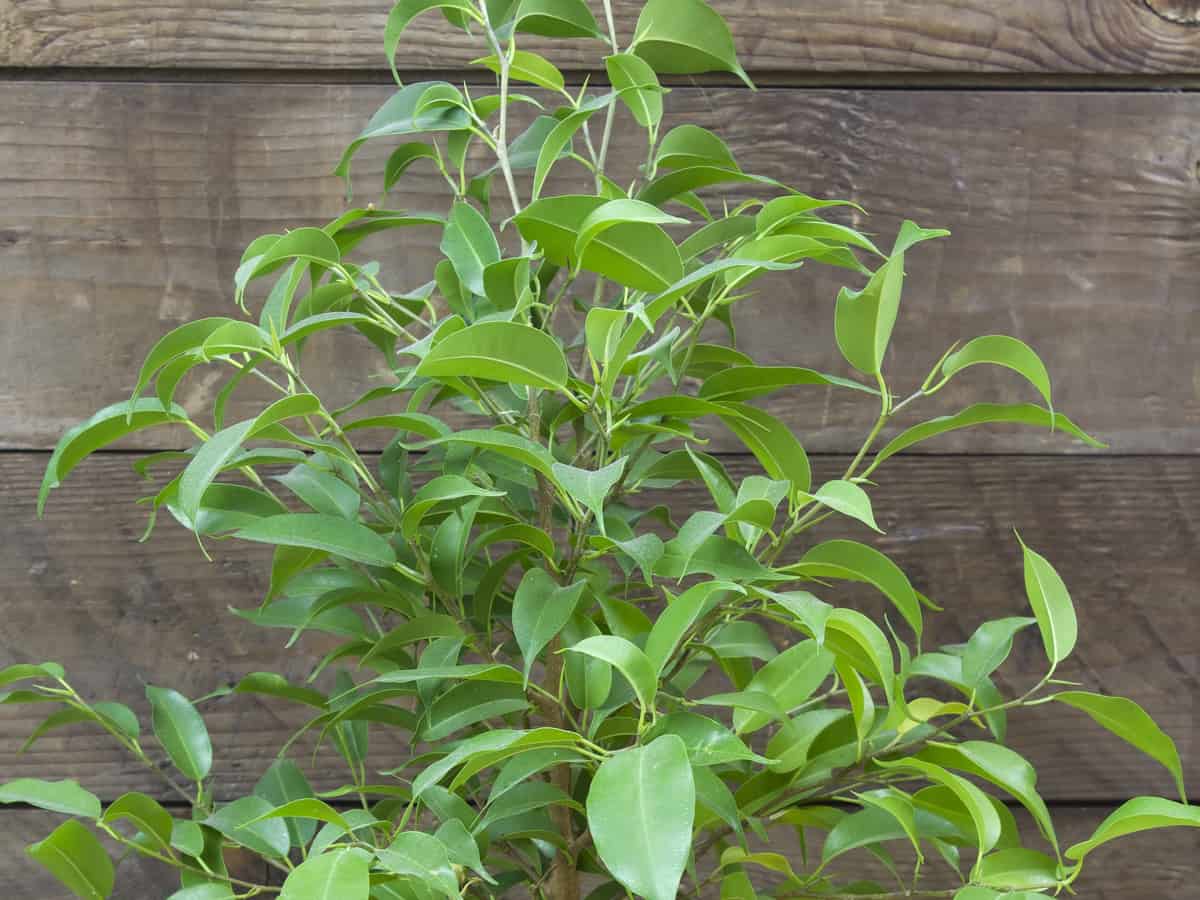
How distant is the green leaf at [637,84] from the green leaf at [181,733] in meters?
0.42

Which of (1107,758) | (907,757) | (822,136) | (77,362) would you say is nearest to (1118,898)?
(1107,758)

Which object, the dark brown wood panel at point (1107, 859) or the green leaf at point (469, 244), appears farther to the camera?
the dark brown wood panel at point (1107, 859)

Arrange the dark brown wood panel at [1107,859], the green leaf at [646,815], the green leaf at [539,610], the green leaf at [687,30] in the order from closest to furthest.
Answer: the green leaf at [646,815]
the green leaf at [539,610]
the green leaf at [687,30]
the dark brown wood panel at [1107,859]

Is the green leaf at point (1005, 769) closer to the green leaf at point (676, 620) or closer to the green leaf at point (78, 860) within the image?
the green leaf at point (676, 620)

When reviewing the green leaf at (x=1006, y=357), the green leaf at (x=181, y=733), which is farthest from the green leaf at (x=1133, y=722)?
the green leaf at (x=181, y=733)

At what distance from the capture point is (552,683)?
594 millimetres

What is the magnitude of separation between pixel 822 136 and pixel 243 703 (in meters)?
0.65

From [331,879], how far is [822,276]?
641 millimetres

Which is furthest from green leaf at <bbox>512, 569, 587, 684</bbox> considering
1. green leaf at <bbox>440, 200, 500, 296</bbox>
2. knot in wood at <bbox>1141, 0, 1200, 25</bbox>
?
knot in wood at <bbox>1141, 0, 1200, 25</bbox>

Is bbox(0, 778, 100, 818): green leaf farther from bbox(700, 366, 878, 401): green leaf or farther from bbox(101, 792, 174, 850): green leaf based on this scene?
bbox(700, 366, 878, 401): green leaf

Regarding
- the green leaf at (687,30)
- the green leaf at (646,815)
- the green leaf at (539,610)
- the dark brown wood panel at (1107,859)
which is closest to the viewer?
the green leaf at (646,815)

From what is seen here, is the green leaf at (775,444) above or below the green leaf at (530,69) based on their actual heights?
below

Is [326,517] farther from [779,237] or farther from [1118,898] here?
[1118,898]

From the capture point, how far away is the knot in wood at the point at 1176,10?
91 cm
